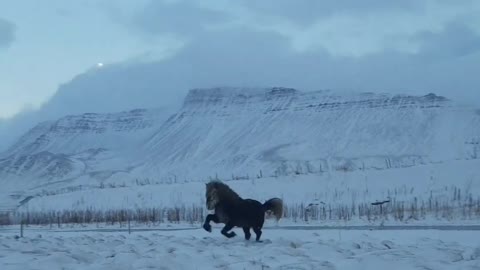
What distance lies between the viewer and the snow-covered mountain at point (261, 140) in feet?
369

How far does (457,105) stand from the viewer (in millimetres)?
137125

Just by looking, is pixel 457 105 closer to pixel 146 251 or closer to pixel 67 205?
pixel 67 205

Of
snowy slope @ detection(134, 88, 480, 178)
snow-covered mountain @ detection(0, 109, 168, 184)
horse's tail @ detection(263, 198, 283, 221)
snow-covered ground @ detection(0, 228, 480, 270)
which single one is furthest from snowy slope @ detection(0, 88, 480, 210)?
snow-covered ground @ detection(0, 228, 480, 270)

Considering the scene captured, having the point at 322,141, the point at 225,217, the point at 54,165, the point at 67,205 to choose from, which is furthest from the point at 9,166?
the point at 225,217

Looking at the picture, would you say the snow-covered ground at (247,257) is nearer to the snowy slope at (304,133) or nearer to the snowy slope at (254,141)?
the snowy slope at (254,141)

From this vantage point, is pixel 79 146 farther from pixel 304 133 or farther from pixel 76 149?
pixel 304 133

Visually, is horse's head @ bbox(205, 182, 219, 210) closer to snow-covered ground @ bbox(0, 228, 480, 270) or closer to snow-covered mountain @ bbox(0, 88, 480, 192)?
snow-covered ground @ bbox(0, 228, 480, 270)

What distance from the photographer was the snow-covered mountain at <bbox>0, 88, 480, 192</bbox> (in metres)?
112

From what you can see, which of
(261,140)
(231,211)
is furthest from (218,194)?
(261,140)

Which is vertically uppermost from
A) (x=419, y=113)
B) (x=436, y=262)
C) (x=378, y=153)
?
(x=419, y=113)

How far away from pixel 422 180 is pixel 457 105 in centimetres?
9324

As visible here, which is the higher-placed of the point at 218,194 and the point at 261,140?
the point at 261,140

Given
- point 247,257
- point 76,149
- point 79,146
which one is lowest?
point 247,257

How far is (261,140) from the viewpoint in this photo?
424 feet
